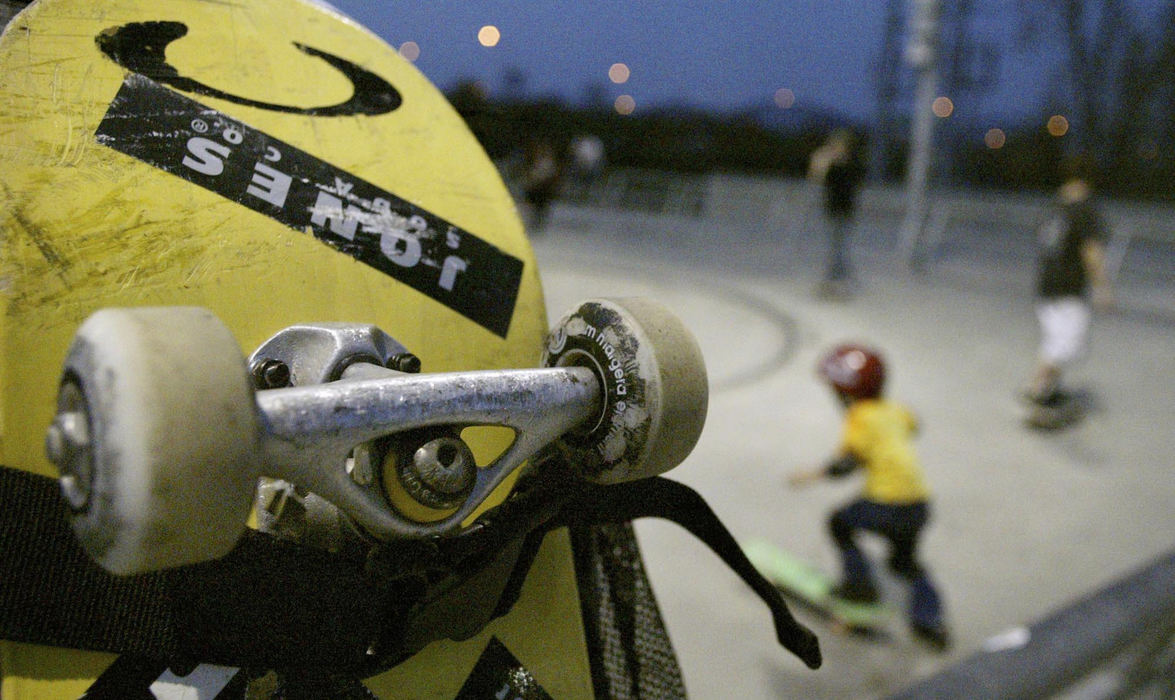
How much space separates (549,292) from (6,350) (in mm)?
8555

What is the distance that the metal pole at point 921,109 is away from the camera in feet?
36.0

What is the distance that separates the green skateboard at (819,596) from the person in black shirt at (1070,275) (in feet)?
11.1

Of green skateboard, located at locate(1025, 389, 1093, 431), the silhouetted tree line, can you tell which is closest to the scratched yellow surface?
green skateboard, located at locate(1025, 389, 1093, 431)

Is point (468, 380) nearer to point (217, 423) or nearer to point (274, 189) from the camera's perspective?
point (217, 423)

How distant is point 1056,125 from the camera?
2720cm

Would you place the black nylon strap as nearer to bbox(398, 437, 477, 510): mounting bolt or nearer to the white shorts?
bbox(398, 437, 477, 510): mounting bolt

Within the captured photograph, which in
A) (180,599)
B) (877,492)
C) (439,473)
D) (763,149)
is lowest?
(877,492)

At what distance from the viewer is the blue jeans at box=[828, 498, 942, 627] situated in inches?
139

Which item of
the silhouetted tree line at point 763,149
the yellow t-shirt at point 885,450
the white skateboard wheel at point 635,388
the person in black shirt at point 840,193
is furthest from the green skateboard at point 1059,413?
the silhouetted tree line at point 763,149

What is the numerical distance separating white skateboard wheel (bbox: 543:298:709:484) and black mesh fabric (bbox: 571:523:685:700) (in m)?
0.27

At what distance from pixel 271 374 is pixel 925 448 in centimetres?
555

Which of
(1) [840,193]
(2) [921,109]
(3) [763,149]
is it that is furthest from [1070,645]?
(3) [763,149]

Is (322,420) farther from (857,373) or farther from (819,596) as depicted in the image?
(819,596)

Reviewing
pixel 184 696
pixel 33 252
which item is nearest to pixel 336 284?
pixel 33 252
